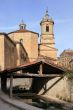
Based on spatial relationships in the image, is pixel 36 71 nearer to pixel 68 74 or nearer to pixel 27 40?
pixel 68 74

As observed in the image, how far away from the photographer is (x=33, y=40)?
77.2 meters

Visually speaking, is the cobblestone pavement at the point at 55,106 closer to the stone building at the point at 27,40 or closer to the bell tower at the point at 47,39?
the stone building at the point at 27,40

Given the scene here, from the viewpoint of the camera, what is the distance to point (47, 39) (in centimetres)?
8150

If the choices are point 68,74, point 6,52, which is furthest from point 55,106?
point 6,52

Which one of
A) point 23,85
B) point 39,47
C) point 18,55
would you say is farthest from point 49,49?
point 23,85

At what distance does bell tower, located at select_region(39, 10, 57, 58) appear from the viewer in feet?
266

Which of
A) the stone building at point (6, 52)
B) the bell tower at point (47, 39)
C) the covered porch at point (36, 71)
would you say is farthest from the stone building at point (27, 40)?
the covered porch at point (36, 71)

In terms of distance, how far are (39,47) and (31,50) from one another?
567cm

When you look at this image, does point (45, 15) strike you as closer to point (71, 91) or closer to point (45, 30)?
point (45, 30)

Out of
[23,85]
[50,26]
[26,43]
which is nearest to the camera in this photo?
[23,85]

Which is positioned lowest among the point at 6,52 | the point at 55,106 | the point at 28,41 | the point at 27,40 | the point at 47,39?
the point at 55,106

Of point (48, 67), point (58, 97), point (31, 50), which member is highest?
point (31, 50)

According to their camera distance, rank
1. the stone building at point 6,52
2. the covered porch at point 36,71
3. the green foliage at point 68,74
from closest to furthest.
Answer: the covered porch at point 36,71
the green foliage at point 68,74
the stone building at point 6,52

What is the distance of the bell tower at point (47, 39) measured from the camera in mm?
81188
